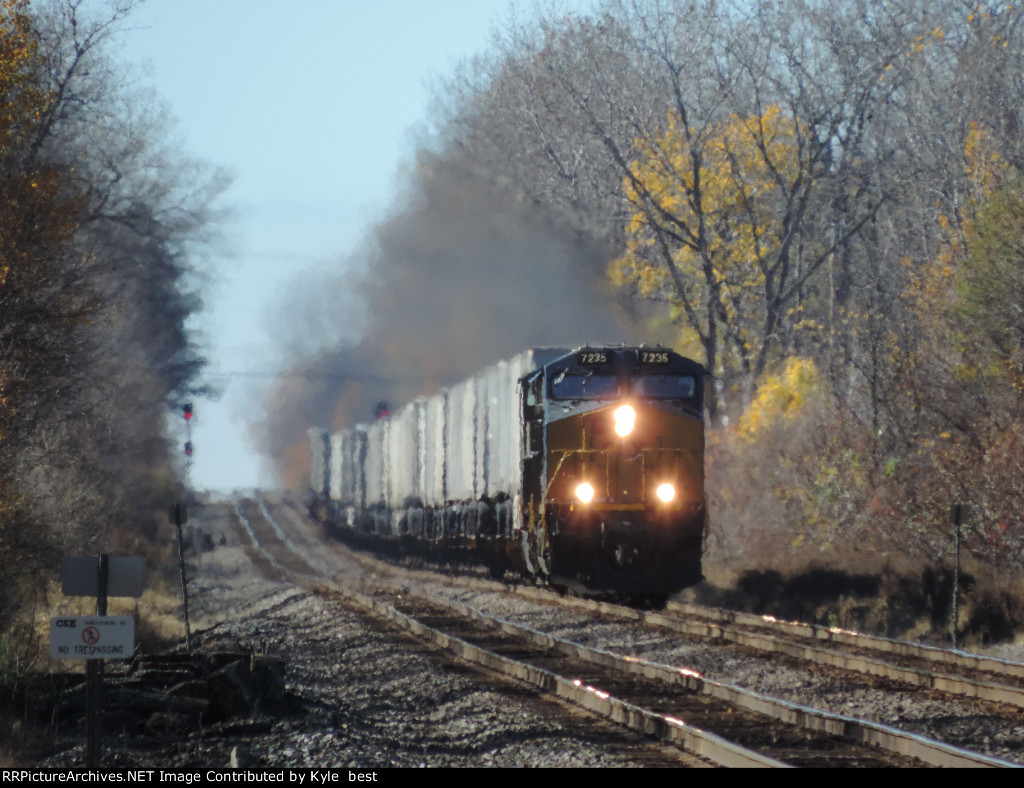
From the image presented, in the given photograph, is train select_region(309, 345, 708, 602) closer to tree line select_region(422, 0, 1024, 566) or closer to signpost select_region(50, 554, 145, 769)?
tree line select_region(422, 0, 1024, 566)

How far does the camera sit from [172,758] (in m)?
10.4

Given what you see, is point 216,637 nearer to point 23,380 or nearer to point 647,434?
point 23,380

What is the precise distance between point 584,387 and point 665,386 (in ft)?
3.91

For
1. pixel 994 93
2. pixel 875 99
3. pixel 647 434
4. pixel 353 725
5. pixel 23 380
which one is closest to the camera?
pixel 353 725

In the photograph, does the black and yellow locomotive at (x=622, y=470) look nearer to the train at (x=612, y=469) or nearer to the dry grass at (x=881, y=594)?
the train at (x=612, y=469)

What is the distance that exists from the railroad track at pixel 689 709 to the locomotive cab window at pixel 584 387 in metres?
3.34

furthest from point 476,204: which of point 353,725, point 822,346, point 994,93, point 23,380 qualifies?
point 353,725

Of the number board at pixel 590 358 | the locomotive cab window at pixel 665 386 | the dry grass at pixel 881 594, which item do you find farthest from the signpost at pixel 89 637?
the dry grass at pixel 881 594

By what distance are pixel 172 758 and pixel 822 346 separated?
37.6 meters

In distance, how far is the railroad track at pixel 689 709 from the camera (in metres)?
9.16

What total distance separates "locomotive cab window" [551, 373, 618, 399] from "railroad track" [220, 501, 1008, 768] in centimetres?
334

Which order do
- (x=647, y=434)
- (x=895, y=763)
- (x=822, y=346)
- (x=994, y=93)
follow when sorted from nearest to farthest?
(x=895, y=763), (x=647, y=434), (x=994, y=93), (x=822, y=346)

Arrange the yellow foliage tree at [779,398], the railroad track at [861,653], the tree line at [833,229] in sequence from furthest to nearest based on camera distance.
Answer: the yellow foliage tree at [779,398]
the tree line at [833,229]
the railroad track at [861,653]

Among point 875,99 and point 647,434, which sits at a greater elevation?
point 875,99
